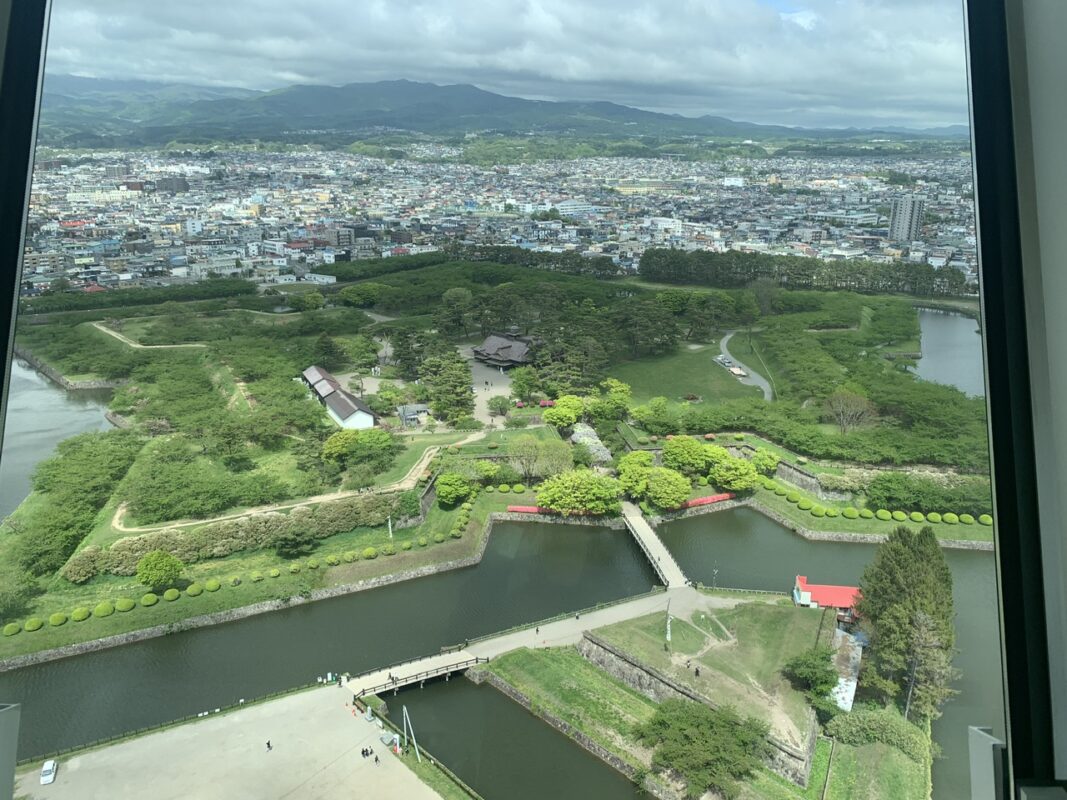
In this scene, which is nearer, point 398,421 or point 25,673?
point 25,673

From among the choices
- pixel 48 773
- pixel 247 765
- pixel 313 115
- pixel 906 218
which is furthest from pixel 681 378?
pixel 313 115

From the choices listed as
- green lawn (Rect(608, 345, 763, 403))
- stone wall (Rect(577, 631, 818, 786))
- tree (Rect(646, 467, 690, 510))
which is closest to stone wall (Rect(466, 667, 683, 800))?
stone wall (Rect(577, 631, 818, 786))

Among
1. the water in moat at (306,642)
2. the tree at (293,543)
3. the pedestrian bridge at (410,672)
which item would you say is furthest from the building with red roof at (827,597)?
the tree at (293,543)

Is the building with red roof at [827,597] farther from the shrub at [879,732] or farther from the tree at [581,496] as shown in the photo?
the tree at [581,496]

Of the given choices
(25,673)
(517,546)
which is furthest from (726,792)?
(25,673)

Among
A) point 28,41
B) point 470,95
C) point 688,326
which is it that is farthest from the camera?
point 470,95

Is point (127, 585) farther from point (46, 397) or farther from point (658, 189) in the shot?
point (658, 189)

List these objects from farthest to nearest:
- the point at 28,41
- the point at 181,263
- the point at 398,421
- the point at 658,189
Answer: the point at 658,189
the point at 181,263
the point at 398,421
the point at 28,41
